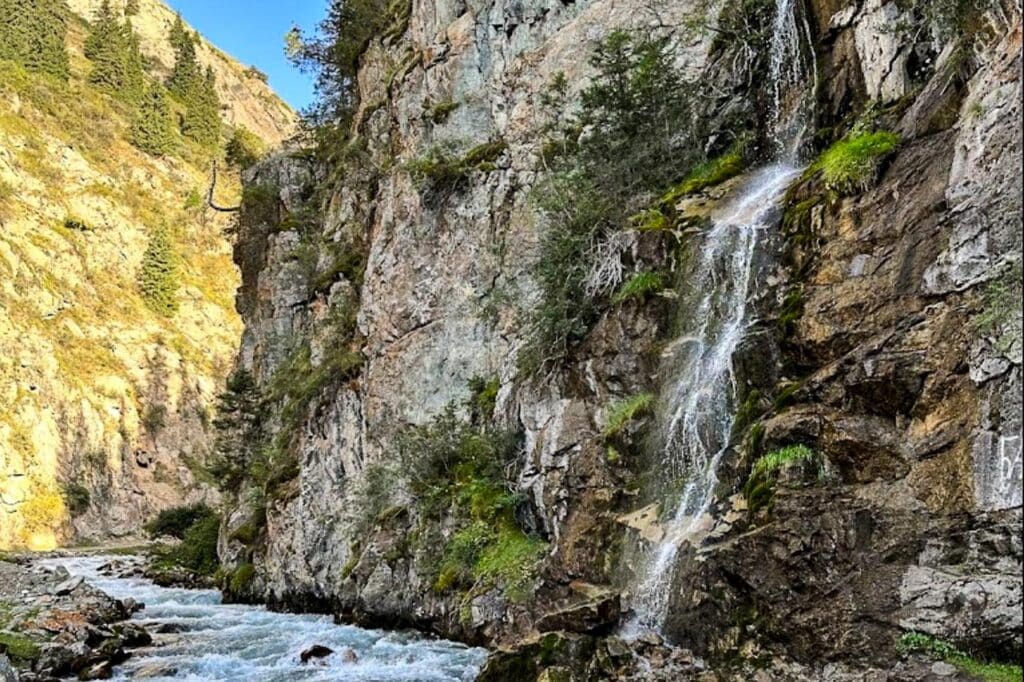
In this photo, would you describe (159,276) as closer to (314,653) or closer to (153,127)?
(153,127)

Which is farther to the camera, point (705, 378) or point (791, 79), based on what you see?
point (791, 79)

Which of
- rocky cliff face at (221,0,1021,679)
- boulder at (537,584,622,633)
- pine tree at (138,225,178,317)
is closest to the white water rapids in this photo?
rocky cliff face at (221,0,1021,679)

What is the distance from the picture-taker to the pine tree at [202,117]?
9138 centimetres

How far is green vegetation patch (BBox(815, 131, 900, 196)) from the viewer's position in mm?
10672

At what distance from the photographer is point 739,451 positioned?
34.9 feet

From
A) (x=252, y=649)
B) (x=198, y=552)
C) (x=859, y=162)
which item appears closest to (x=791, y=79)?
(x=859, y=162)

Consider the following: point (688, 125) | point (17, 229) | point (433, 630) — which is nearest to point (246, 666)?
point (433, 630)

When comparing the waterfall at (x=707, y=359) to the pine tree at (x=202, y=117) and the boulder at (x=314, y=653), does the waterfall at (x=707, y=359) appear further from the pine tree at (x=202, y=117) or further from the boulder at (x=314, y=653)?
the pine tree at (x=202, y=117)

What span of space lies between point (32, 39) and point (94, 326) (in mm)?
34467

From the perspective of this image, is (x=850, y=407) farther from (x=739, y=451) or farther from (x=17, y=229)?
(x=17, y=229)

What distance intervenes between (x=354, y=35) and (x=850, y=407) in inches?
1247

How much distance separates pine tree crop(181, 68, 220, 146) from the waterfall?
293 ft

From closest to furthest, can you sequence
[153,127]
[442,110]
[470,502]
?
[470,502]
[442,110]
[153,127]

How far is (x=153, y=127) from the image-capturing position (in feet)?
274
